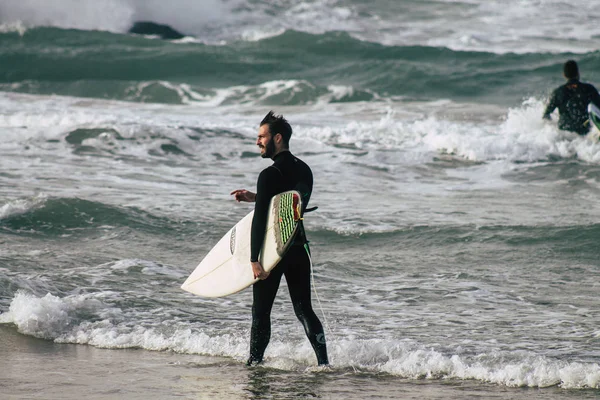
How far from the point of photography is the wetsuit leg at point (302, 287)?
5137mm

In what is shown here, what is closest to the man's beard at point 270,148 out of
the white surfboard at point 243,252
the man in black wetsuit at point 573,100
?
the white surfboard at point 243,252

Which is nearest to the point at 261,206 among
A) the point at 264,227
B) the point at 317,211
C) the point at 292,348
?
the point at 264,227

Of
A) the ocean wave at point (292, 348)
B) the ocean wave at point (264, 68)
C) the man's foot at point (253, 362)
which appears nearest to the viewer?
the ocean wave at point (292, 348)

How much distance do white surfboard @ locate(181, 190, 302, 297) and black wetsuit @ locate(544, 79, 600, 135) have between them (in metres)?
8.37

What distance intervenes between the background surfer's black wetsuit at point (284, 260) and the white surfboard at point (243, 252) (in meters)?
0.05

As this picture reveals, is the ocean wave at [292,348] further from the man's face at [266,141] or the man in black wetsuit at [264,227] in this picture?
the man's face at [266,141]

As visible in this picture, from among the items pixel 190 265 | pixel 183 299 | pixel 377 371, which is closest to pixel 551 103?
pixel 190 265

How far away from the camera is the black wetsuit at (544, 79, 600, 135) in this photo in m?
12.8

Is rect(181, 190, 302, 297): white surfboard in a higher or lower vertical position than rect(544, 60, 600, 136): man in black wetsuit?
lower

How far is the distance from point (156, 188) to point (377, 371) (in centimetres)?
672

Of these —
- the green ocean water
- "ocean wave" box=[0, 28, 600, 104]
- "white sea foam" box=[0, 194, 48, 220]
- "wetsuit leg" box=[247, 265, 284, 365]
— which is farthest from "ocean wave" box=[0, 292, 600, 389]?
"ocean wave" box=[0, 28, 600, 104]

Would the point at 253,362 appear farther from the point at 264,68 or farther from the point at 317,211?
the point at 264,68

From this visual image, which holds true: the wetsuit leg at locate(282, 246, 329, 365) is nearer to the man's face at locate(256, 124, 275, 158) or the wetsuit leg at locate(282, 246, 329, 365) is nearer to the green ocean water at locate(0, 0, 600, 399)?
the green ocean water at locate(0, 0, 600, 399)

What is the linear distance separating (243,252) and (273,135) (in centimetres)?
80
